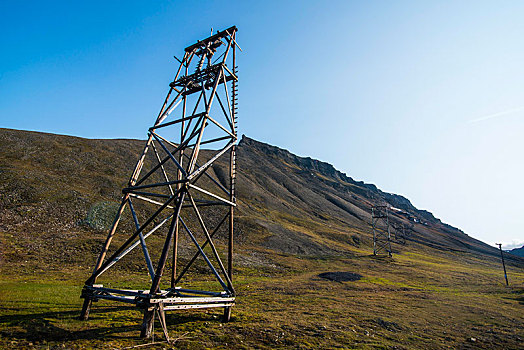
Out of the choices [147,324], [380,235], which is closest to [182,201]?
[147,324]

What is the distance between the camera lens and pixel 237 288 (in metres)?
20.8

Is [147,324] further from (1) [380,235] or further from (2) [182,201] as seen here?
(1) [380,235]

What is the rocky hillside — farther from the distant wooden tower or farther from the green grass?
the distant wooden tower

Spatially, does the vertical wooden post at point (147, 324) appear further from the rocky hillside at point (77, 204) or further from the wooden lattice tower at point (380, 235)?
the wooden lattice tower at point (380, 235)

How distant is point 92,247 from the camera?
89.9 feet

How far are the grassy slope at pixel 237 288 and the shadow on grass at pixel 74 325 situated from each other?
0.11 feet

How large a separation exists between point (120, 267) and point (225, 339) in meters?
19.2

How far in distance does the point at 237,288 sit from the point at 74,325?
1356 centimetres

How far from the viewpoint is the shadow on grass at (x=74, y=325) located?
736 centimetres

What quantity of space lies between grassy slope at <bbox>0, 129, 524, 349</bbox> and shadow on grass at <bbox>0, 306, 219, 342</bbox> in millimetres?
32

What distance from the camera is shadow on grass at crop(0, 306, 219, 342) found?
290 inches

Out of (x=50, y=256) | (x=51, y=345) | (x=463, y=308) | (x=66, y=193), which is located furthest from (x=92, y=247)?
(x=463, y=308)

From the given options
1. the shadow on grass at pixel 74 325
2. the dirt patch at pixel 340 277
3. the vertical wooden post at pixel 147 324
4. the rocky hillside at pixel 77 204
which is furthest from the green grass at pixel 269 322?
the rocky hillside at pixel 77 204

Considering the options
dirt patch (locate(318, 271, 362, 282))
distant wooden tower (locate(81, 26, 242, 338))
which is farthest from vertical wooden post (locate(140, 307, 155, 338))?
dirt patch (locate(318, 271, 362, 282))
